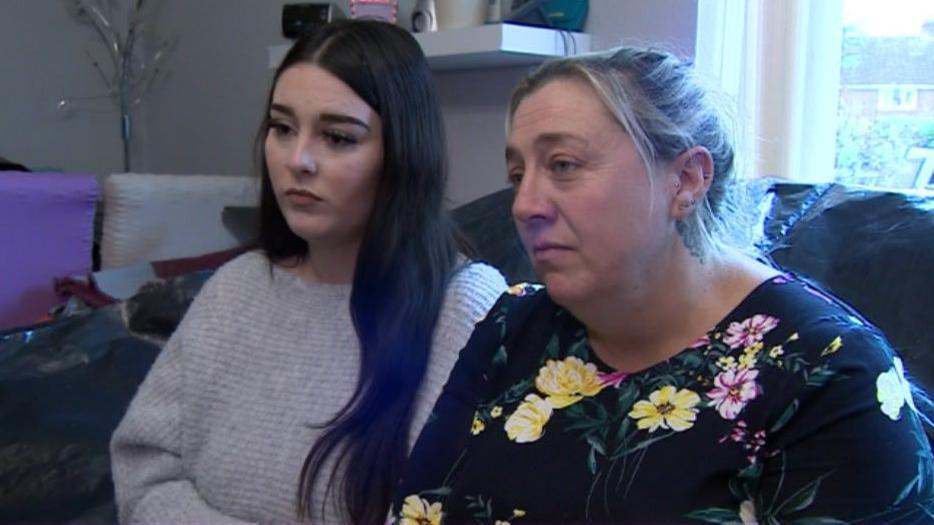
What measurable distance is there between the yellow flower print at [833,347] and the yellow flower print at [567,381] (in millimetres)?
226

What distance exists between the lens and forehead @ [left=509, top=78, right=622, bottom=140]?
0.91m

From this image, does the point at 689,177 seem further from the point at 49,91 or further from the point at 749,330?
the point at 49,91

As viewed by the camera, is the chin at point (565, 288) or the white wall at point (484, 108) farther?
the white wall at point (484, 108)

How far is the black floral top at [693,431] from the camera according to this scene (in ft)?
2.54

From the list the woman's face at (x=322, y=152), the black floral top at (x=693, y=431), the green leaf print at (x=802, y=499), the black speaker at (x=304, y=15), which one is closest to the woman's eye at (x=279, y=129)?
the woman's face at (x=322, y=152)

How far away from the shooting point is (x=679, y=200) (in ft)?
3.05

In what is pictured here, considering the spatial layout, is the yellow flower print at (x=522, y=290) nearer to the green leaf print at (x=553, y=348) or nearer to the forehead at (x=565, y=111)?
the green leaf print at (x=553, y=348)

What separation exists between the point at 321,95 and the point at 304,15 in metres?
1.64

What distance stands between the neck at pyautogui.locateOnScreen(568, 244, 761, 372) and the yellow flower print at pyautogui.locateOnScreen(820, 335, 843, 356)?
0.39 ft

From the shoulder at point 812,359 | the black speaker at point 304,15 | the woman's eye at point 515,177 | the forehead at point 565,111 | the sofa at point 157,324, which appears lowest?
the sofa at point 157,324

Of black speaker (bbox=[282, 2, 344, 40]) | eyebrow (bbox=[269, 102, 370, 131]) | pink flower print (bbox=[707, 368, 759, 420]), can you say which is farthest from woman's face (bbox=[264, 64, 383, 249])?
black speaker (bbox=[282, 2, 344, 40])

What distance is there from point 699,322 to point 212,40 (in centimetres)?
298

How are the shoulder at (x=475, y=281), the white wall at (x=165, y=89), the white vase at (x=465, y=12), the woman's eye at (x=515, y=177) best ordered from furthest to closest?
the white wall at (x=165, y=89)
the white vase at (x=465, y=12)
the shoulder at (x=475, y=281)
the woman's eye at (x=515, y=177)

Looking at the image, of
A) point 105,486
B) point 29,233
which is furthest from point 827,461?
point 29,233
